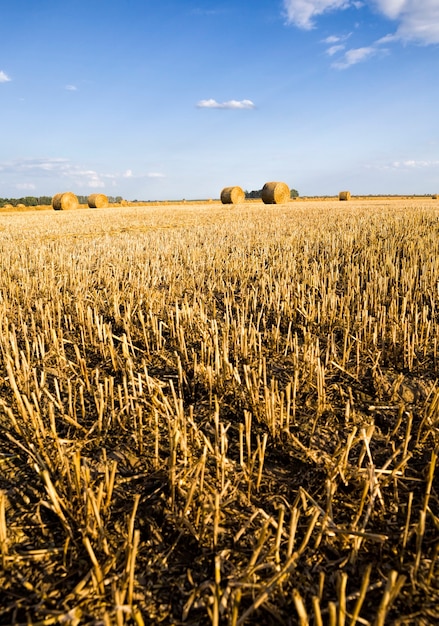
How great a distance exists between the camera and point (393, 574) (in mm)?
1025

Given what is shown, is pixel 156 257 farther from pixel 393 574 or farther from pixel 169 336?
pixel 393 574

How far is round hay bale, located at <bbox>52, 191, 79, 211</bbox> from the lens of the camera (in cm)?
2914

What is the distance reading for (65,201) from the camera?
29.3 metres

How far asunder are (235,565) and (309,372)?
1.50 meters

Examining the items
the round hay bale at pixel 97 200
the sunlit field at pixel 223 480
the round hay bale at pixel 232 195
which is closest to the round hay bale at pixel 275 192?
the round hay bale at pixel 232 195

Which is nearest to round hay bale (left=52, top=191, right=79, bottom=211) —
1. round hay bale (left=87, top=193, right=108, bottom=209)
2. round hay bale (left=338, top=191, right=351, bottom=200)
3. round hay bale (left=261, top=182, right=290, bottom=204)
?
round hay bale (left=87, top=193, right=108, bottom=209)

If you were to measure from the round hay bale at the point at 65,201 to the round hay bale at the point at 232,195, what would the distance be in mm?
11485

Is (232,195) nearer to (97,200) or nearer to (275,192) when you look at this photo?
(275,192)

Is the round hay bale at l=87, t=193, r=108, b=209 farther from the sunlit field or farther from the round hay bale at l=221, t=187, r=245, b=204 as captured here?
the sunlit field

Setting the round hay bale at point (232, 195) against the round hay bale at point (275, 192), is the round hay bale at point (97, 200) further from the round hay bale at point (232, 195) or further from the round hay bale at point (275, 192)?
the round hay bale at point (275, 192)

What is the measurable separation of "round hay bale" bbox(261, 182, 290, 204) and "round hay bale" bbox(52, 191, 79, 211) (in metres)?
14.3

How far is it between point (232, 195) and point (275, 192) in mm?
3643

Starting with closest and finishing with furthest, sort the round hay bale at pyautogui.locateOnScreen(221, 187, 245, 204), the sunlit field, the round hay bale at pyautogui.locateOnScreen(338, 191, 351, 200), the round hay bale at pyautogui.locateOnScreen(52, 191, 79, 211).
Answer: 1. the sunlit field
2. the round hay bale at pyautogui.locateOnScreen(52, 191, 79, 211)
3. the round hay bale at pyautogui.locateOnScreen(221, 187, 245, 204)
4. the round hay bale at pyautogui.locateOnScreen(338, 191, 351, 200)

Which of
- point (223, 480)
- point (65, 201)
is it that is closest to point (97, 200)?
point (65, 201)
